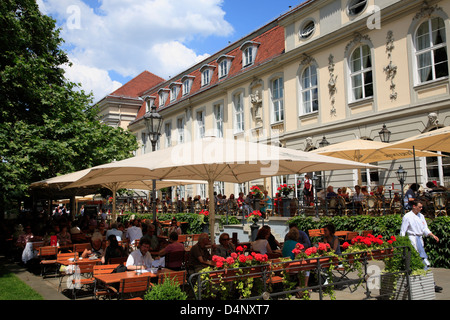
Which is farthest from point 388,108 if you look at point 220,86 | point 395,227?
point 220,86

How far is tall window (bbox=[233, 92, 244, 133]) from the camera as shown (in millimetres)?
26812

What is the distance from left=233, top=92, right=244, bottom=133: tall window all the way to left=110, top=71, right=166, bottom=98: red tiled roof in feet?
77.5

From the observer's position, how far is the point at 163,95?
38844mm

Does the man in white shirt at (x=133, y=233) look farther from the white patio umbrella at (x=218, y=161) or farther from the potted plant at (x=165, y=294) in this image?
the potted plant at (x=165, y=294)

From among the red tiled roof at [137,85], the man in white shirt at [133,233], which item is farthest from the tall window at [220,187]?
the red tiled roof at [137,85]

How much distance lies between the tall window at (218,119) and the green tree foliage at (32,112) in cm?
1132

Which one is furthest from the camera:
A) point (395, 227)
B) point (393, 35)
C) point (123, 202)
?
point (123, 202)

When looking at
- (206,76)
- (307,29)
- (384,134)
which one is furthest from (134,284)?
(206,76)

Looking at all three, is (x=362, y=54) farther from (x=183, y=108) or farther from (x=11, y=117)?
(x=183, y=108)

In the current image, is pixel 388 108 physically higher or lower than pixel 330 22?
lower

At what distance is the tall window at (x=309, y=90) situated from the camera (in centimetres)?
2077

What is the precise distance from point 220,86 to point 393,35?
1380cm
